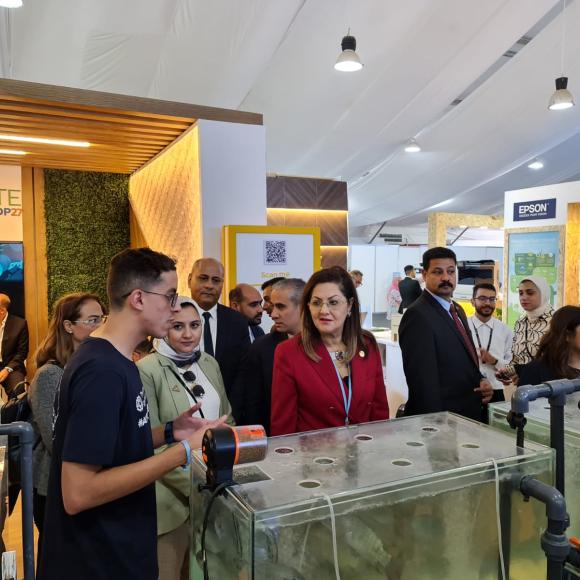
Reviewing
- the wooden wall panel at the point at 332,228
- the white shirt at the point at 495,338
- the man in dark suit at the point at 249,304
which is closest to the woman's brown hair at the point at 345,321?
the man in dark suit at the point at 249,304

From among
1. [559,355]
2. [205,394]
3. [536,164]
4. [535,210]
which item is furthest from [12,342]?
[536,164]

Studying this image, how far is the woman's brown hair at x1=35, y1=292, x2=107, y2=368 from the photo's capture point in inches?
93.5

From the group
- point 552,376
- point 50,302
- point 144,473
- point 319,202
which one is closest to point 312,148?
point 319,202

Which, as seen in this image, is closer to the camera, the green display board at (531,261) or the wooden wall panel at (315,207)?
the green display board at (531,261)

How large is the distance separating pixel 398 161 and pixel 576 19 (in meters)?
4.26

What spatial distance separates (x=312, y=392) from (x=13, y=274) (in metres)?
5.91

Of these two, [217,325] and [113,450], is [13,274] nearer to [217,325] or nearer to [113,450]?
[217,325]

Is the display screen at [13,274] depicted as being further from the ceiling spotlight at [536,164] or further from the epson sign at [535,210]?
the ceiling spotlight at [536,164]

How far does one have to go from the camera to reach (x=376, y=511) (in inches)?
37.1

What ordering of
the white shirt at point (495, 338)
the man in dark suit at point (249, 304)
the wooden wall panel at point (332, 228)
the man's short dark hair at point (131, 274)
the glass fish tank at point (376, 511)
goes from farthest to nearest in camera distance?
the wooden wall panel at point (332, 228)
the white shirt at point (495, 338)
the man in dark suit at point (249, 304)
the man's short dark hair at point (131, 274)
the glass fish tank at point (376, 511)

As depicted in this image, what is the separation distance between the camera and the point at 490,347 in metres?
3.84

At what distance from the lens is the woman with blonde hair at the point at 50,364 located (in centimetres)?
225

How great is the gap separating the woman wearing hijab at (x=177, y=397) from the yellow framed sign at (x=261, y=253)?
6.28 ft

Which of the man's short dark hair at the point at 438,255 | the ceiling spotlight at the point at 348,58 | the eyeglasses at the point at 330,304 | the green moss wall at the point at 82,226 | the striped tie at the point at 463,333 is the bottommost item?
the striped tie at the point at 463,333
